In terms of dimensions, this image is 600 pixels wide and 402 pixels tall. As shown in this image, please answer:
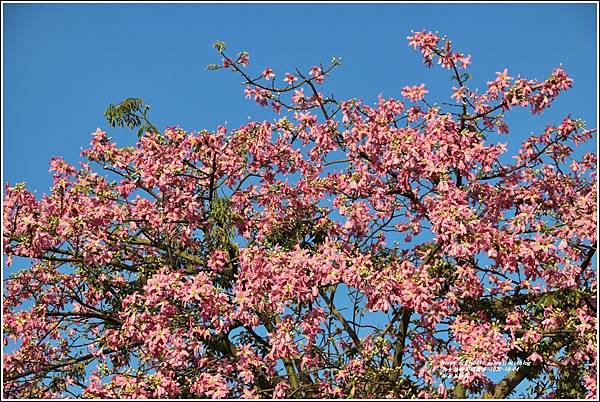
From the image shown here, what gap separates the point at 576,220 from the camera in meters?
10.8

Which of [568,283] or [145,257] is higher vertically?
[145,257]

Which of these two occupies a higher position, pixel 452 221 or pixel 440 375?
pixel 452 221

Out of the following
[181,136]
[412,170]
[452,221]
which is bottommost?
[452,221]

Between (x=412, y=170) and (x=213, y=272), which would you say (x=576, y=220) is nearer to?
(x=412, y=170)

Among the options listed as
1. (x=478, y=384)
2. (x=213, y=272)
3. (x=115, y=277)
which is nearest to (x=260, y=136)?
(x=213, y=272)

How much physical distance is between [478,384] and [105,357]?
5288 millimetres

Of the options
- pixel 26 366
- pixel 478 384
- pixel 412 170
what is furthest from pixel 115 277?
pixel 478 384

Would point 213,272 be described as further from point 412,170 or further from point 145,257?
point 412,170

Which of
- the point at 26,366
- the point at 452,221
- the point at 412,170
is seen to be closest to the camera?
the point at 452,221

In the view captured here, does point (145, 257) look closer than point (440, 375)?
No

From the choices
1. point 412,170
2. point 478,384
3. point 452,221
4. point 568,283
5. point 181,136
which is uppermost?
point 181,136

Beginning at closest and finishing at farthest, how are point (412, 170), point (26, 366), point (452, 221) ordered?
1. point (452, 221)
2. point (412, 170)
3. point (26, 366)

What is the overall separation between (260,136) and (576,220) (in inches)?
186

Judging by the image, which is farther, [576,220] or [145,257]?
[145,257]
